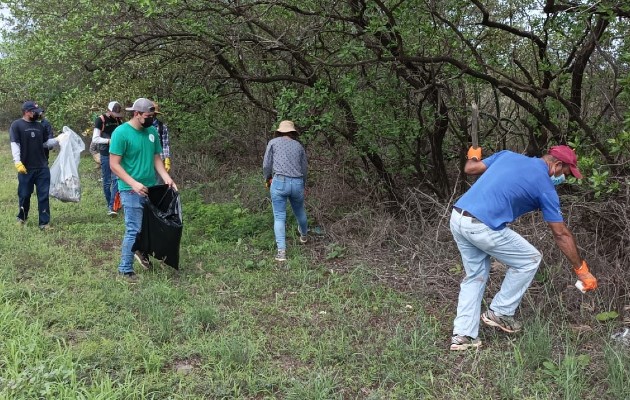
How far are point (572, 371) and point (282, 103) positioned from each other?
382 centimetres

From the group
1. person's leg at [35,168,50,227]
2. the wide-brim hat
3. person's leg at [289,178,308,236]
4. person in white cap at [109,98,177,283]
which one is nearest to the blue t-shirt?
person's leg at [289,178,308,236]

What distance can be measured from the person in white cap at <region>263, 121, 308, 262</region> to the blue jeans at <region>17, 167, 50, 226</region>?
3.03 m

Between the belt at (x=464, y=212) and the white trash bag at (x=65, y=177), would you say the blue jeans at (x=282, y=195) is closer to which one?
the belt at (x=464, y=212)

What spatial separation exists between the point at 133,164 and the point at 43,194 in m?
2.51

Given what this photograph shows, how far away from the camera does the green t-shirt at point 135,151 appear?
465 cm

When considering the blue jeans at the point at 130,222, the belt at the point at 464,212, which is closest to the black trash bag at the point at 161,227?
the blue jeans at the point at 130,222

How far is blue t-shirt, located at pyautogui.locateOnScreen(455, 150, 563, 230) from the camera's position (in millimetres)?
3346

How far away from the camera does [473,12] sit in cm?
603

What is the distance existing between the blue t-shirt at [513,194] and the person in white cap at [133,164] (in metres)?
2.97

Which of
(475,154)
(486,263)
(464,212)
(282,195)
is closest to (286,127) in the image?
(282,195)

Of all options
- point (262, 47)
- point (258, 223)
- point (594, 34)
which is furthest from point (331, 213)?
point (594, 34)

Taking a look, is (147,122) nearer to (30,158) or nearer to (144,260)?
(144,260)

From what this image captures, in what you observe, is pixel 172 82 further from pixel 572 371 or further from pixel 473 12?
pixel 572 371

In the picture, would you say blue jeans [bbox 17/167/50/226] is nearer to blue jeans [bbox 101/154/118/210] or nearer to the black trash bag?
blue jeans [bbox 101/154/118/210]
